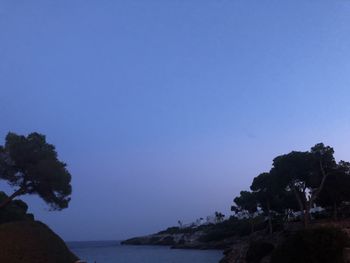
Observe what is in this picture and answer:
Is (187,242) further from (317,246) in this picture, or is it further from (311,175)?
(317,246)

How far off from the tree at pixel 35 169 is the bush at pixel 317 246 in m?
13.7

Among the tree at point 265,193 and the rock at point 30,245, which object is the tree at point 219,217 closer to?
the tree at point 265,193

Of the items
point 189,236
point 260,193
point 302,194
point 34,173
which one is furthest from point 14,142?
point 189,236

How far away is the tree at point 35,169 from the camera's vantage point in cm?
2905

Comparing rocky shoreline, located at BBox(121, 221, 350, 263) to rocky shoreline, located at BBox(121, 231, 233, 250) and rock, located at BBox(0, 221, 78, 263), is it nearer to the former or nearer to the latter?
rocky shoreline, located at BBox(121, 231, 233, 250)

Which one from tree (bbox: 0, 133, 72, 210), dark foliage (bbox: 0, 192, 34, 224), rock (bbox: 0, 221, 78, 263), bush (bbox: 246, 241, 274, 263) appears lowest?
bush (bbox: 246, 241, 274, 263)

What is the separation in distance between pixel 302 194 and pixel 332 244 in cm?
2848

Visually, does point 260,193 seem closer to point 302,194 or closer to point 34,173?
point 302,194

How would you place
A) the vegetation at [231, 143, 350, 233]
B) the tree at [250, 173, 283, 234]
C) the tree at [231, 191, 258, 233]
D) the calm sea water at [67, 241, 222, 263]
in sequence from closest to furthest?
the vegetation at [231, 143, 350, 233]
the calm sea water at [67, 241, 222, 263]
the tree at [250, 173, 283, 234]
the tree at [231, 191, 258, 233]

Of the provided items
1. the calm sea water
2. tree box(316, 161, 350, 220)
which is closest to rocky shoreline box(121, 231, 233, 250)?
the calm sea water

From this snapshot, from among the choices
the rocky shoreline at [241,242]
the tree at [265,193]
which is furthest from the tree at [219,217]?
the tree at [265,193]

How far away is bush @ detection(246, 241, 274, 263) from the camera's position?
126 feet

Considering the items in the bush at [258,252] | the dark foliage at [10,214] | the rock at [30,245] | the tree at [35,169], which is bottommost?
the bush at [258,252]

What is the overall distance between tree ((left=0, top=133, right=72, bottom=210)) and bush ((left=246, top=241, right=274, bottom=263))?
16.6 m
